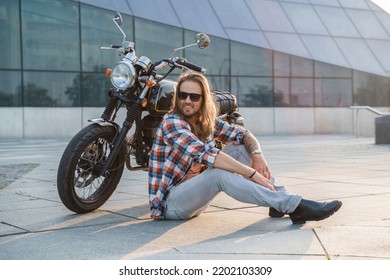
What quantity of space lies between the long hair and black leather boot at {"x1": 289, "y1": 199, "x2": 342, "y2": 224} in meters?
0.94

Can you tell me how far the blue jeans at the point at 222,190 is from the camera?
4.41m

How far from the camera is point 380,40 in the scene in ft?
91.7

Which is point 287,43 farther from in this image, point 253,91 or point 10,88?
point 10,88

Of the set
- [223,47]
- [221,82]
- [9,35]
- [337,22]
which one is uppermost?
[337,22]

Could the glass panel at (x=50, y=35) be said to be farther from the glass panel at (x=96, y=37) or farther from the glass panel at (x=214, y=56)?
the glass panel at (x=214, y=56)

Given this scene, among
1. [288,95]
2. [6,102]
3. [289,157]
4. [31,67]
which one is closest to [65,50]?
[31,67]

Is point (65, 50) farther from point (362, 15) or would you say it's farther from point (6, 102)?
point (362, 15)

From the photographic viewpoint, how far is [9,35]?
73.2ft

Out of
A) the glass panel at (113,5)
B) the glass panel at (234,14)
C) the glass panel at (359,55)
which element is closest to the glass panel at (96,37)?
the glass panel at (113,5)

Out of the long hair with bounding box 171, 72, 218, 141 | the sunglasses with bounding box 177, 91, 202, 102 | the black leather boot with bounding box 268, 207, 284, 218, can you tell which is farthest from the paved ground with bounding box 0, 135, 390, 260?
the sunglasses with bounding box 177, 91, 202, 102

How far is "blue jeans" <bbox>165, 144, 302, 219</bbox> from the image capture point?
4414 mm

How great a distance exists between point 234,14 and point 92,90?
643cm

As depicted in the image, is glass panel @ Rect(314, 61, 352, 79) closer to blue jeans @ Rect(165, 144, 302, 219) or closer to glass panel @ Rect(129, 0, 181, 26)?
glass panel @ Rect(129, 0, 181, 26)

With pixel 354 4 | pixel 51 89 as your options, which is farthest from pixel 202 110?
pixel 354 4
